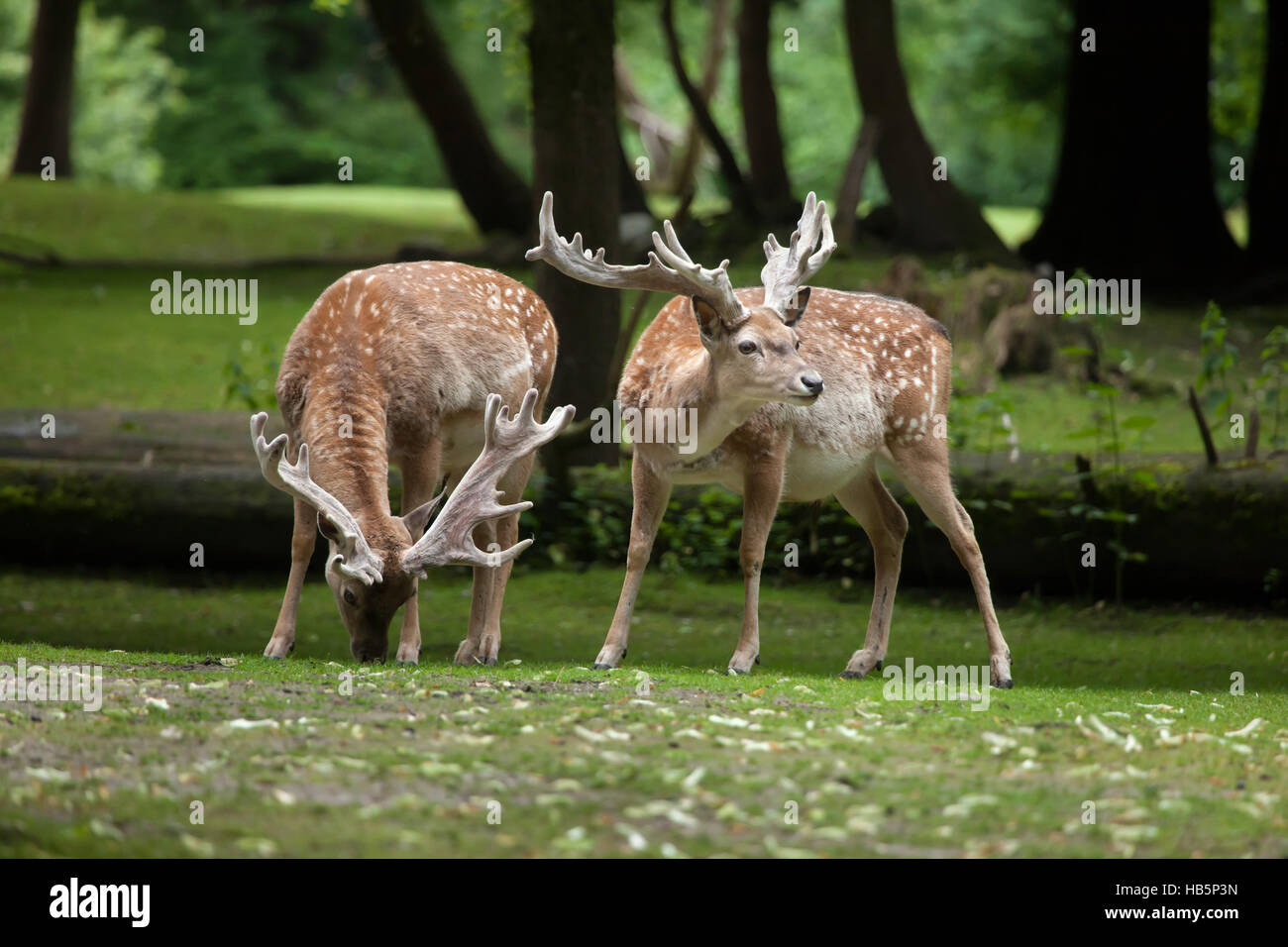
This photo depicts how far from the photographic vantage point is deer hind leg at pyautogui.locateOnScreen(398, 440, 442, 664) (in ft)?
28.9

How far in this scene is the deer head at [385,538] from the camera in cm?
794

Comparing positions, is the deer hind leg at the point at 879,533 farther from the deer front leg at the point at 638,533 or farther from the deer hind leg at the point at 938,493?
the deer front leg at the point at 638,533

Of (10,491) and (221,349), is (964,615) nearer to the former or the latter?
(10,491)

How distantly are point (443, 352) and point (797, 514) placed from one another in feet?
14.5

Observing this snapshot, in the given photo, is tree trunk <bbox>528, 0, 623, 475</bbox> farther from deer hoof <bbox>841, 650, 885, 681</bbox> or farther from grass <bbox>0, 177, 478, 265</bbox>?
grass <bbox>0, 177, 478, 265</bbox>

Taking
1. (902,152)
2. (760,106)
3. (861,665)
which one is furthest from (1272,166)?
(861,665)

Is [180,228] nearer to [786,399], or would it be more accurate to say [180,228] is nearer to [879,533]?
[879,533]

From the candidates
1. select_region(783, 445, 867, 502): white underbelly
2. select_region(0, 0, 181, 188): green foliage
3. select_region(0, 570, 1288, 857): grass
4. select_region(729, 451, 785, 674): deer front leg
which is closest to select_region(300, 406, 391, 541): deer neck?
select_region(0, 570, 1288, 857): grass

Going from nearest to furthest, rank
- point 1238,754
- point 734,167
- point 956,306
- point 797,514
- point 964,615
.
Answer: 1. point 1238,754
2. point 964,615
3. point 797,514
4. point 956,306
5. point 734,167

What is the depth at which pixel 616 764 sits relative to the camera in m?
5.98

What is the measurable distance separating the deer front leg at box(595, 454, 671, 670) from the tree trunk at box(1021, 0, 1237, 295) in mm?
12712

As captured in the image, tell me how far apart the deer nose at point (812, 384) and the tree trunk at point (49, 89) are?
865 inches

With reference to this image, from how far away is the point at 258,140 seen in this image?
155 feet
